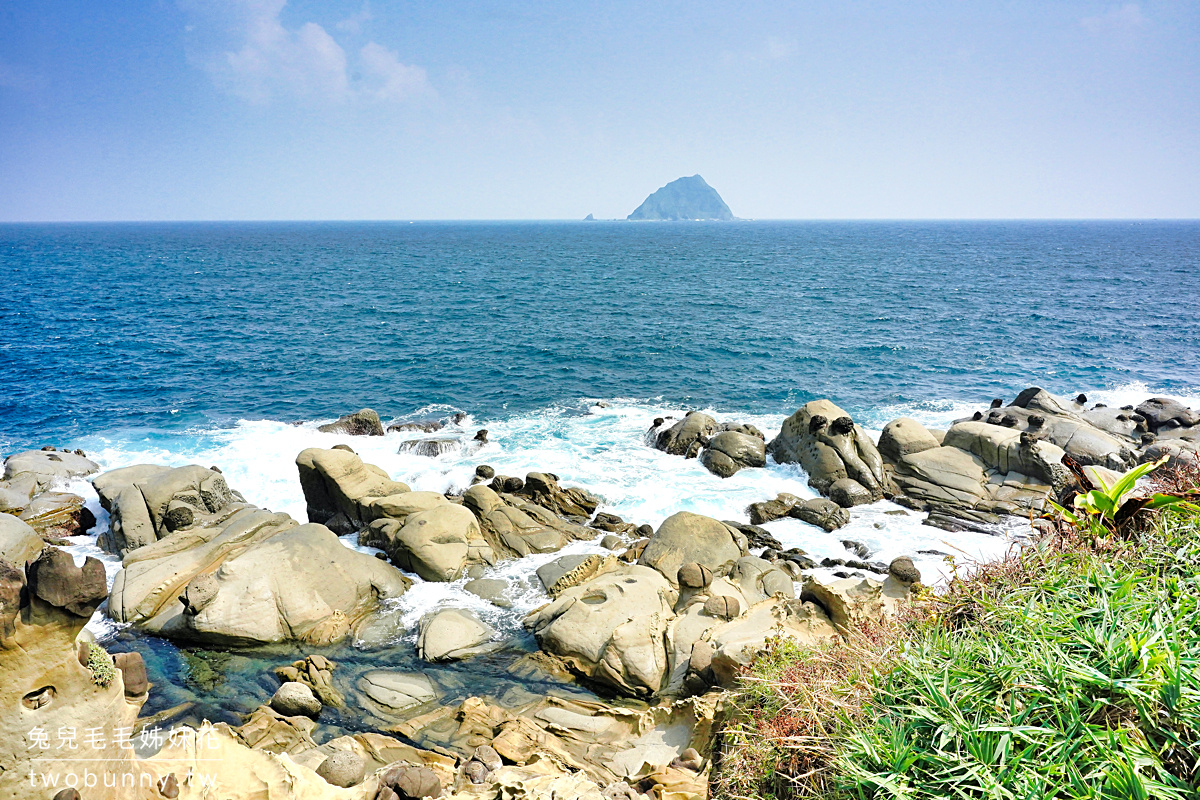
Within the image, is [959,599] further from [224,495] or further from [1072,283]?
[1072,283]

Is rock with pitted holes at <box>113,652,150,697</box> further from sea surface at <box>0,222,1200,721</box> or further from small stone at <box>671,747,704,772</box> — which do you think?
small stone at <box>671,747,704,772</box>

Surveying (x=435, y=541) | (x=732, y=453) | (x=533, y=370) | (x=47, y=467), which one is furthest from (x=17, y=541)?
(x=533, y=370)

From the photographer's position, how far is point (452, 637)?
50.6ft

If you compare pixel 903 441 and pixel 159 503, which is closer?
pixel 159 503

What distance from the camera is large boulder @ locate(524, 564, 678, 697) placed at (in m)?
13.9

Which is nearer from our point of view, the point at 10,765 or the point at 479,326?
the point at 10,765

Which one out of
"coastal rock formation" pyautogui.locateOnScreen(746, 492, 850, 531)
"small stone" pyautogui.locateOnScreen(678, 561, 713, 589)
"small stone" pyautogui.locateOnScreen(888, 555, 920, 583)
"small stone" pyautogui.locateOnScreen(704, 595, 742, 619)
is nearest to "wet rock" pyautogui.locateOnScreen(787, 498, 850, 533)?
"coastal rock formation" pyautogui.locateOnScreen(746, 492, 850, 531)

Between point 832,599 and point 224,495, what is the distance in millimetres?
19917

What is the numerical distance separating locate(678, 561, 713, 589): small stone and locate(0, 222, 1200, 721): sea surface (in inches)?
165

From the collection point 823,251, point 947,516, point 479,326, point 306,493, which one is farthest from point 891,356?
point 823,251

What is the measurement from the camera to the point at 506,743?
1173 centimetres

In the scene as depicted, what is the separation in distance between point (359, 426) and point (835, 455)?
2231cm

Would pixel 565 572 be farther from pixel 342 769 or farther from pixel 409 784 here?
pixel 409 784

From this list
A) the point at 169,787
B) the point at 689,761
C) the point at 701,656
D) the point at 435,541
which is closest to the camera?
the point at 169,787
